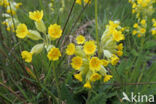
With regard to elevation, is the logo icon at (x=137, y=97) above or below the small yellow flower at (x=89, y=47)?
below

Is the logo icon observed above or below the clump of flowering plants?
below

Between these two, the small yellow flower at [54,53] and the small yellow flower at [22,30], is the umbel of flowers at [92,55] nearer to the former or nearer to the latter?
the small yellow flower at [54,53]

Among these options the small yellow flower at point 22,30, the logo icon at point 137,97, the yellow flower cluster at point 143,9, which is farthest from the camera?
the yellow flower cluster at point 143,9

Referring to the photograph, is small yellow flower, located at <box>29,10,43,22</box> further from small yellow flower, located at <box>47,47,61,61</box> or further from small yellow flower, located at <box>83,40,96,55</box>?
small yellow flower, located at <box>83,40,96,55</box>

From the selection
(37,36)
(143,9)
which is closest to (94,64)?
(37,36)

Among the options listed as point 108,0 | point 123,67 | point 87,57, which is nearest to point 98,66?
point 87,57

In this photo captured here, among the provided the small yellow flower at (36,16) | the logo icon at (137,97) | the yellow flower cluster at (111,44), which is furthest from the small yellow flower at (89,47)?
the logo icon at (137,97)

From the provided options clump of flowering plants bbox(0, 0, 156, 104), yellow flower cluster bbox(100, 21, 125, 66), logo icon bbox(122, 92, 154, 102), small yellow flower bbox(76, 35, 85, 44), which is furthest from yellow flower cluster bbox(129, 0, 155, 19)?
small yellow flower bbox(76, 35, 85, 44)

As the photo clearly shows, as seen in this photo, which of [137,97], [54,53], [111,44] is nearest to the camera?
[54,53]

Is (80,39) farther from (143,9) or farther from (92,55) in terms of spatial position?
(143,9)
